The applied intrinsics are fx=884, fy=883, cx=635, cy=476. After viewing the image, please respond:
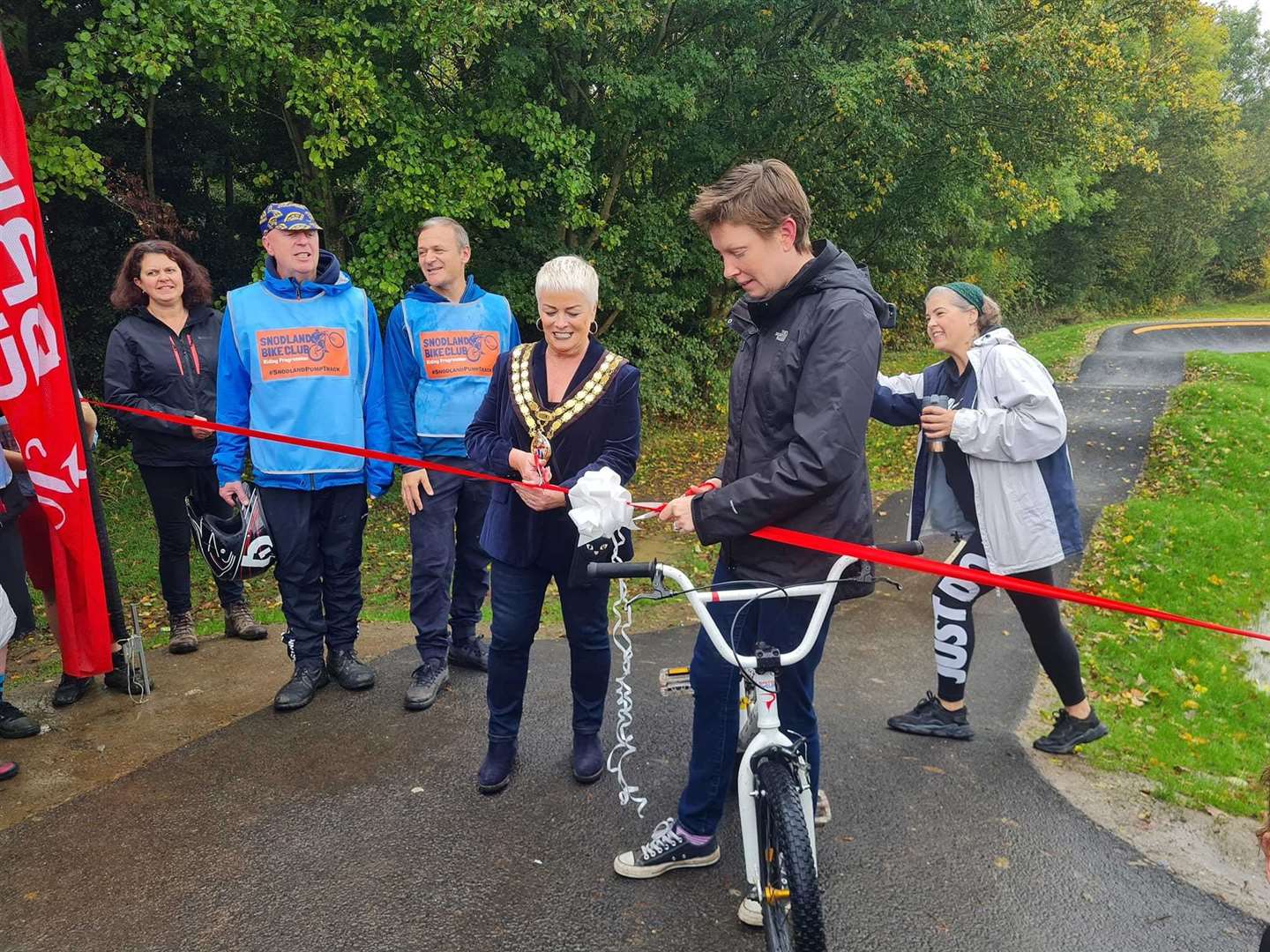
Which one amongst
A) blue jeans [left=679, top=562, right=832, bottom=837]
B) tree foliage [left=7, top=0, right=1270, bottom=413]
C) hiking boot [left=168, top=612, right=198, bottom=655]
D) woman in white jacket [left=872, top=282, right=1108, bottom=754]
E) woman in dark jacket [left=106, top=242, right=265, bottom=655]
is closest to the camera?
blue jeans [left=679, top=562, right=832, bottom=837]

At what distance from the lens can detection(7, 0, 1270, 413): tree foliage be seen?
8539 mm

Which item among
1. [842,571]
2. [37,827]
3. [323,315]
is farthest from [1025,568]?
[37,827]

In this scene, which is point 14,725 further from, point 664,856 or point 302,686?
point 664,856

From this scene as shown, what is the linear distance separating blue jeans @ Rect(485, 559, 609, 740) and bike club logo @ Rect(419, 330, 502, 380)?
46.8 inches

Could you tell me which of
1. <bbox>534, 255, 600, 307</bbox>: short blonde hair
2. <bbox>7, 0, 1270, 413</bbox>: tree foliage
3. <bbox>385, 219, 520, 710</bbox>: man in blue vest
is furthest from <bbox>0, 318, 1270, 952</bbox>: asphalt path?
<bbox>7, 0, 1270, 413</bbox>: tree foliage

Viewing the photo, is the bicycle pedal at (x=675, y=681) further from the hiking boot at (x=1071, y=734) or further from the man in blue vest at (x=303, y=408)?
the hiking boot at (x=1071, y=734)

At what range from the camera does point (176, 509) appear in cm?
522

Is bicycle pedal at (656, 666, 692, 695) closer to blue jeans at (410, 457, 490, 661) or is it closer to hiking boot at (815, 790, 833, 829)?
hiking boot at (815, 790, 833, 829)

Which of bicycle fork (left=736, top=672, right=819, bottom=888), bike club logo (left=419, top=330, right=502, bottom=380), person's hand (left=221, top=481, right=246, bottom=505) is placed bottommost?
bicycle fork (left=736, top=672, right=819, bottom=888)

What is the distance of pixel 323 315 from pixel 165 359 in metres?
1.32

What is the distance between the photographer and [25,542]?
439 cm

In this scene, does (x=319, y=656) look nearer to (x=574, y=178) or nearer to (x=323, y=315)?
(x=323, y=315)

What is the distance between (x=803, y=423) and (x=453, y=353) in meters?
2.33

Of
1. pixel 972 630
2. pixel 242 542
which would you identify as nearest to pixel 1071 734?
pixel 972 630
